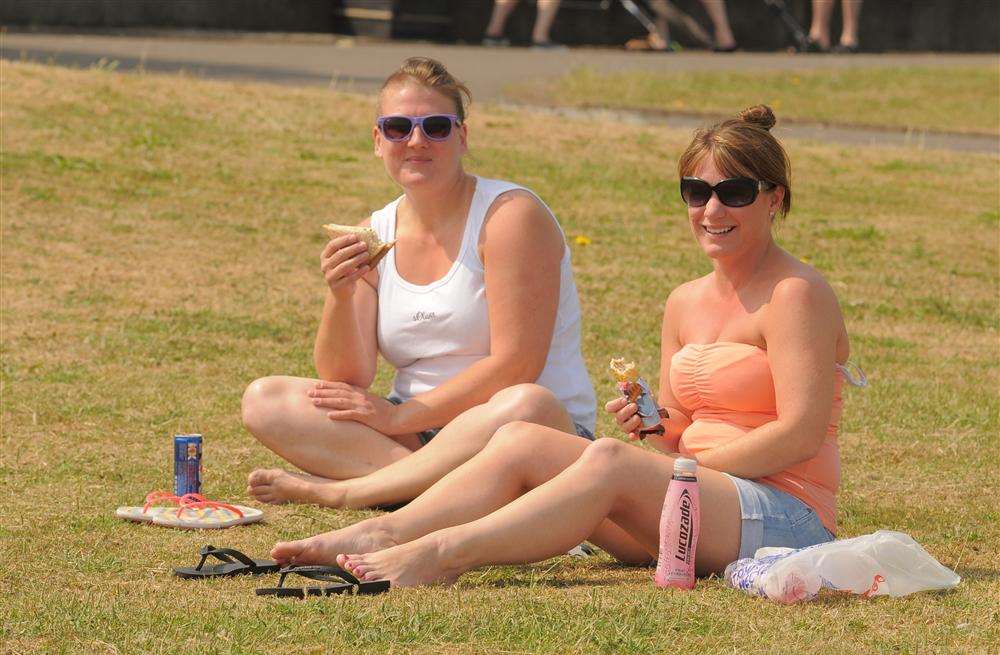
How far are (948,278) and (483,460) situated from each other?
6622 millimetres

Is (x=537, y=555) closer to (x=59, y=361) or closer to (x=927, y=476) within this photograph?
(x=927, y=476)

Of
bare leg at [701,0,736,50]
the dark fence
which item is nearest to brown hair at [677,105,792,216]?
the dark fence

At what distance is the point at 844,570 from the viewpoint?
Result: 166 inches

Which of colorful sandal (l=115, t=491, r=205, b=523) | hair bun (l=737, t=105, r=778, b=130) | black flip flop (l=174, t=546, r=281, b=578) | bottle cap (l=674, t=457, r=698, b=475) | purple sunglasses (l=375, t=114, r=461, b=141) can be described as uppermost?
hair bun (l=737, t=105, r=778, b=130)

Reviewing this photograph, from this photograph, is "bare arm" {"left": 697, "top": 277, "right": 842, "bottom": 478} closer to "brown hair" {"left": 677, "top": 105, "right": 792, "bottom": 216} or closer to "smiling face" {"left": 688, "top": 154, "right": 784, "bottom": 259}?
"smiling face" {"left": 688, "top": 154, "right": 784, "bottom": 259}

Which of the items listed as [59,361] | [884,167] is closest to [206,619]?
[59,361]

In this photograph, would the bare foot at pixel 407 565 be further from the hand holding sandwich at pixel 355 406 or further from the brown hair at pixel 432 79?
the brown hair at pixel 432 79

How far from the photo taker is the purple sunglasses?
209 inches

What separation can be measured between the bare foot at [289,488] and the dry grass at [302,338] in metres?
0.08

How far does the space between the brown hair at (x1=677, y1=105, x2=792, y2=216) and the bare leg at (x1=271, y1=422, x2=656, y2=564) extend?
86 cm

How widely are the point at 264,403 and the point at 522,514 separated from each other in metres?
1.59

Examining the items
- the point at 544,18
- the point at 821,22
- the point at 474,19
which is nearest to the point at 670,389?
the point at 544,18

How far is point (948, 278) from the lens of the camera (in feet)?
34.3

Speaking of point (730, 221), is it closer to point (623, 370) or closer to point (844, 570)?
point (623, 370)
